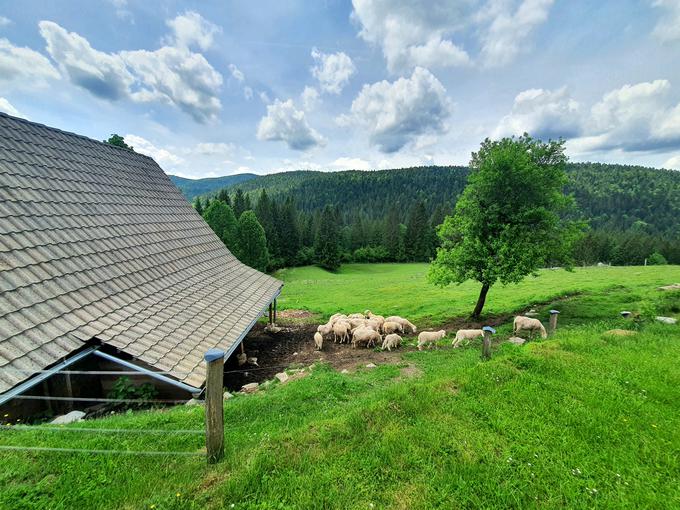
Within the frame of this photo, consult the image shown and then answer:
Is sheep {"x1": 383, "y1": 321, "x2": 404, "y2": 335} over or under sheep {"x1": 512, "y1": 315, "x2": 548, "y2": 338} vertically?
under

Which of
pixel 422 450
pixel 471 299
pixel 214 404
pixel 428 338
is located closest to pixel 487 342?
pixel 422 450

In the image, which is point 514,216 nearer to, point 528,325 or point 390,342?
point 528,325

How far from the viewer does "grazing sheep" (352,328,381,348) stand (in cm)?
1414

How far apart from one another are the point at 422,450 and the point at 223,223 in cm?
4386

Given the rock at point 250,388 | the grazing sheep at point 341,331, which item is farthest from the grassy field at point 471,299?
the rock at point 250,388

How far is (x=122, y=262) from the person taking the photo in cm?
845

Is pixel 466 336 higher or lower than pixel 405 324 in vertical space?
higher

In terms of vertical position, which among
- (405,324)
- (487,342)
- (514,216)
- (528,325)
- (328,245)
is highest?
(514,216)

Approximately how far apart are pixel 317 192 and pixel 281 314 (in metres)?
172

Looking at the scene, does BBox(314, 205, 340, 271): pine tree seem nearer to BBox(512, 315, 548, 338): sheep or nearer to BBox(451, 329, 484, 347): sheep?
BBox(451, 329, 484, 347): sheep

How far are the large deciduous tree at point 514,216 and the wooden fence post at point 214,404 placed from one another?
13327 millimetres

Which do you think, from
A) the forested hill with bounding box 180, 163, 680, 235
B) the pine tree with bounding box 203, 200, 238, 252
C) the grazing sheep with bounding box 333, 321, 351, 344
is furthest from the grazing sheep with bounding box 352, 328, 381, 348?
the forested hill with bounding box 180, 163, 680, 235

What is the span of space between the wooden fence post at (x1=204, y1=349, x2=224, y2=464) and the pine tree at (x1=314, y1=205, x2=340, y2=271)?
6381cm

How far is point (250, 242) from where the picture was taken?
43781mm
